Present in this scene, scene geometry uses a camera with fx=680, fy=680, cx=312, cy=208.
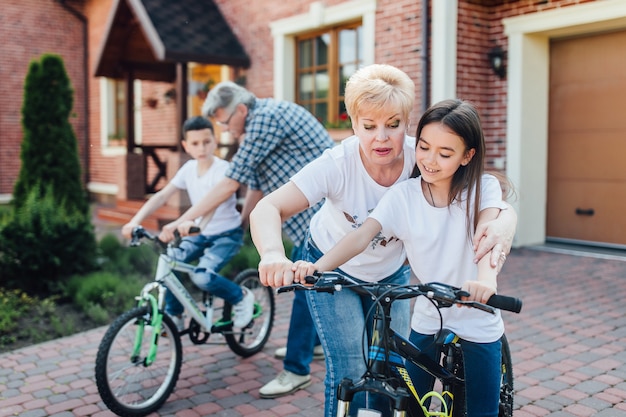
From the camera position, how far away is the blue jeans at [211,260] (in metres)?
4.36

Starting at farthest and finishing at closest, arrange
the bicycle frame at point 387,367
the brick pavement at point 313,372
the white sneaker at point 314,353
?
the white sneaker at point 314,353, the brick pavement at point 313,372, the bicycle frame at point 387,367

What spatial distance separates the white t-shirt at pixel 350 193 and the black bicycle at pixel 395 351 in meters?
0.40

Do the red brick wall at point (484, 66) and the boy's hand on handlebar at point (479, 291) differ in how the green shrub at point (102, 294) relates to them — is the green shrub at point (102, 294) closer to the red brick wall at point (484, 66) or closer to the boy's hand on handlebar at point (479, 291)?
the boy's hand on handlebar at point (479, 291)

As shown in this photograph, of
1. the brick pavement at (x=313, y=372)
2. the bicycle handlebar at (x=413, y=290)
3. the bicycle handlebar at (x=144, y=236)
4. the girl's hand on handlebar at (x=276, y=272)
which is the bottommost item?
the brick pavement at (x=313, y=372)

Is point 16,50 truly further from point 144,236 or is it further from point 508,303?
point 508,303

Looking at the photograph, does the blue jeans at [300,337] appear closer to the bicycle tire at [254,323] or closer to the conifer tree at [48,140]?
the bicycle tire at [254,323]

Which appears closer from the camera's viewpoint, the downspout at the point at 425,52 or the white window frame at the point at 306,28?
the downspout at the point at 425,52

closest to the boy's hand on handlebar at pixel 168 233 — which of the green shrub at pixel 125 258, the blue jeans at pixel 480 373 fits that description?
the blue jeans at pixel 480 373

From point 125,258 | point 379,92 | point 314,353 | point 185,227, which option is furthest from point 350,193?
point 125,258

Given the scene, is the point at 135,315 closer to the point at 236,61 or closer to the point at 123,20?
the point at 236,61

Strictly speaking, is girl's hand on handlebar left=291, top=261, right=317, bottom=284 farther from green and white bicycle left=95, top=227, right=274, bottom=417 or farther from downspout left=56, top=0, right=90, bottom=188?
downspout left=56, top=0, right=90, bottom=188

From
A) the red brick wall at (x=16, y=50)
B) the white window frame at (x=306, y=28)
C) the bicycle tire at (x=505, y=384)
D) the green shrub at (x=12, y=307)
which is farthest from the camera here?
the red brick wall at (x=16, y=50)

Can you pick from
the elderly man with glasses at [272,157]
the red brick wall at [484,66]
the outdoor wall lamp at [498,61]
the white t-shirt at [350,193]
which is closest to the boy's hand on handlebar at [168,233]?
the elderly man with glasses at [272,157]

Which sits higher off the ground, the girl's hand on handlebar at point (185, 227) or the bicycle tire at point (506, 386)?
the girl's hand on handlebar at point (185, 227)
